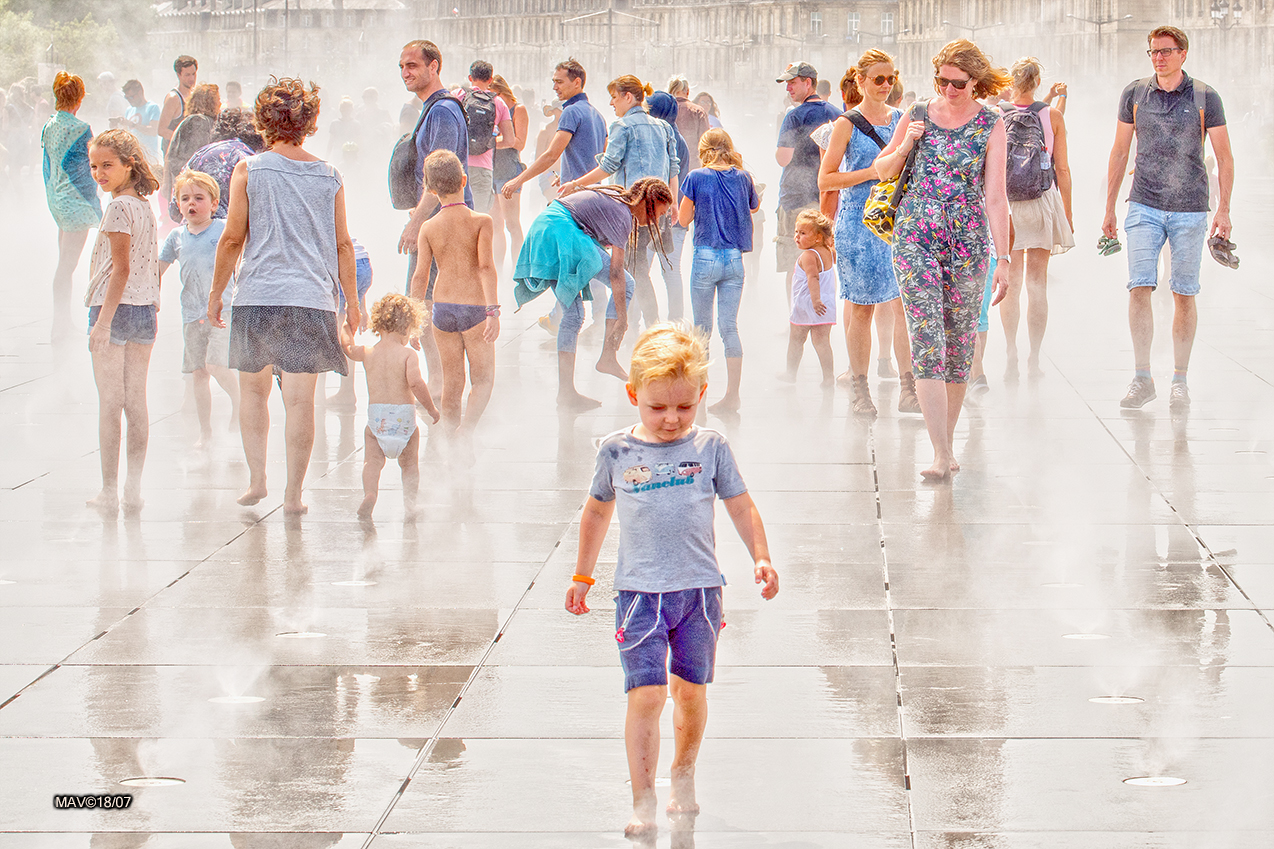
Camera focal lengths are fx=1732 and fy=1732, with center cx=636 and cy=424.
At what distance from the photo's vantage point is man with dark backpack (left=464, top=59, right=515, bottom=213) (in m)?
13.4

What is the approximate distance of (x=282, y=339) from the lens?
700cm

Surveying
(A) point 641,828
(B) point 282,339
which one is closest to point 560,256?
(B) point 282,339

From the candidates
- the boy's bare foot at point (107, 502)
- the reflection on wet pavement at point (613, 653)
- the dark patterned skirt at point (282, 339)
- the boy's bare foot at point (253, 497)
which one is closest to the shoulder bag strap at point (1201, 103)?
the reflection on wet pavement at point (613, 653)

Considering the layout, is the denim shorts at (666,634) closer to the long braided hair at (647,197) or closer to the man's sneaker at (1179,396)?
the long braided hair at (647,197)

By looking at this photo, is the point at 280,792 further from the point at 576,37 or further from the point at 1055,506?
the point at 576,37

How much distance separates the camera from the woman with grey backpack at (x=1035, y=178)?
10.1 meters

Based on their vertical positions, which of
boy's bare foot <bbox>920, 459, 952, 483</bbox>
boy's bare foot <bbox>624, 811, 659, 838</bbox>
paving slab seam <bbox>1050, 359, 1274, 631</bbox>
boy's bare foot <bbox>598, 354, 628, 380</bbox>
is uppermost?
boy's bare foot <bbox>598, 354, 628, 380</bbox>

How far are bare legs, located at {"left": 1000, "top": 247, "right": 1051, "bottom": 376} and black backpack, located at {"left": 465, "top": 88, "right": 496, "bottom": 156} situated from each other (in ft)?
15.2

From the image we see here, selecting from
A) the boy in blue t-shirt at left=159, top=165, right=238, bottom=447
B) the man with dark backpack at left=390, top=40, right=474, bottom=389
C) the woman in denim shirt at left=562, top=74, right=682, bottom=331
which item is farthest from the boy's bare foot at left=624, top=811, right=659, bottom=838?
the woman in denim shirt at left=562, top=74, right=682, bottom=331

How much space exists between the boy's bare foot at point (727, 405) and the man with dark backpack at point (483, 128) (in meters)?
4.58

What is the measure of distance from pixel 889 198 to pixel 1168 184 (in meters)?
Answer: 2.45

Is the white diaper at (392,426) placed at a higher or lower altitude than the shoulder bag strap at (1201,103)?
lower

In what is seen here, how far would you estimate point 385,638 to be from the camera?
5.38 metres

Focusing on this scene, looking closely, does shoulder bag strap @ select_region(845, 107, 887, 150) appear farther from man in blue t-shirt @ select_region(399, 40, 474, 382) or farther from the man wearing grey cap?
the man wearing grey cap
